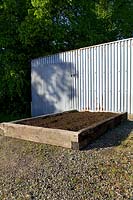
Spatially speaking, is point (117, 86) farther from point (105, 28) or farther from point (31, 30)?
point (105, 28)

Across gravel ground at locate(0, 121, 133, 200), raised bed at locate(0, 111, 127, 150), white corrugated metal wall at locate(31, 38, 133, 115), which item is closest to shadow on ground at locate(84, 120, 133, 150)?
gravel ground at locate(0, 121, 133, 200)

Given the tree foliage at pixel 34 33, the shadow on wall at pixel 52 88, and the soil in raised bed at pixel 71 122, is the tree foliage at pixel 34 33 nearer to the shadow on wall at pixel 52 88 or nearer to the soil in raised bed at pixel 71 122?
the shadow on wall at pixel 52 88

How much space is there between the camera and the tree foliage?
1095 cm

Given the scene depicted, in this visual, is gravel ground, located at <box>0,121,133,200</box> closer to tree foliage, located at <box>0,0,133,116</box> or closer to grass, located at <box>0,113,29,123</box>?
grass, located at <box>0,113,29,123</box>

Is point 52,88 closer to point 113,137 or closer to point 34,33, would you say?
point 34,33

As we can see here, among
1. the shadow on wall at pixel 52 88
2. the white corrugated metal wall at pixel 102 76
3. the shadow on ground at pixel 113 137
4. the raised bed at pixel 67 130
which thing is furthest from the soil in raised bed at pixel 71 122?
the shadow on wall at pixel 52 88

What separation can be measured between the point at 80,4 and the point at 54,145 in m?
9.26

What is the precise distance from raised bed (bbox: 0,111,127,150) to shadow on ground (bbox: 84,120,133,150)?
0.12 m

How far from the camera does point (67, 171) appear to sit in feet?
13.8

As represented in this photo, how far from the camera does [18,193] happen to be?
354 cm

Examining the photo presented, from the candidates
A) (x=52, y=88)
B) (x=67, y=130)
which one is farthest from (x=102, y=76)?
(x=67, y=130)

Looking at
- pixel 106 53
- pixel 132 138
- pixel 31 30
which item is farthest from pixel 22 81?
→ pixel 132 138

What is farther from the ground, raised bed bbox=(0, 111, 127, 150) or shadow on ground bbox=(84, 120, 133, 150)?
raised bed bbox=(0, 111, 127, 150)

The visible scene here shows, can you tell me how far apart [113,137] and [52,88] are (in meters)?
4.67
